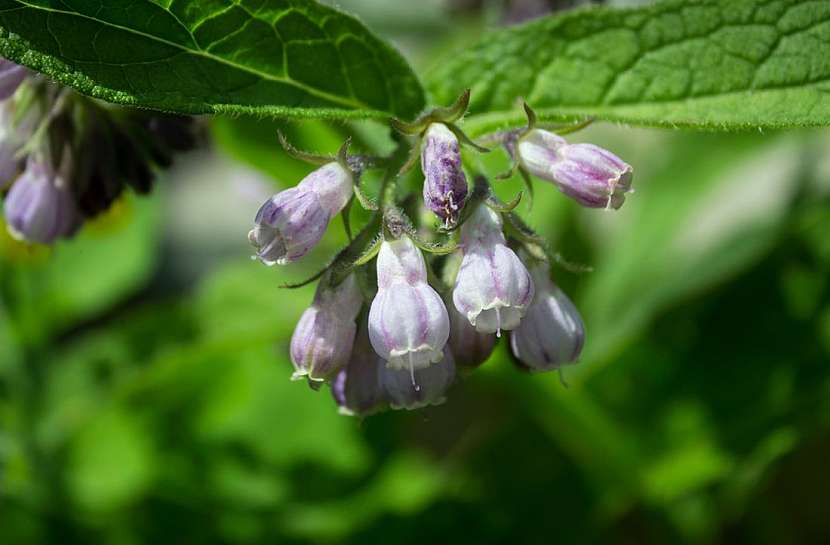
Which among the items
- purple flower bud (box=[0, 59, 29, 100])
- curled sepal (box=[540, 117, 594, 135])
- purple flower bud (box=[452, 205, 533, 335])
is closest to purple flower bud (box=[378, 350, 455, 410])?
purple flower bud (box=[452, 205, 533, 335])

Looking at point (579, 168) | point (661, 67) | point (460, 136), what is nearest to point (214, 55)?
point (460, 136)

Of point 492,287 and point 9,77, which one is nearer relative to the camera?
point 492,287

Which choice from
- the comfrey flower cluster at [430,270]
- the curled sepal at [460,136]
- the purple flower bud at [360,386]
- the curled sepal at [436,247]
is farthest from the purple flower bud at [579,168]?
the purple flower bud at [360,386]

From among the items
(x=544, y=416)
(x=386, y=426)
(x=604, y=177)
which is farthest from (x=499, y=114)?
(x=386, y=426)

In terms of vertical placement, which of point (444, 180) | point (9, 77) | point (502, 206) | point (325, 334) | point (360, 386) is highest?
point (9, 77)

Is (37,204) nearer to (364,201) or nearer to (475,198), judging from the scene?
(364,201)

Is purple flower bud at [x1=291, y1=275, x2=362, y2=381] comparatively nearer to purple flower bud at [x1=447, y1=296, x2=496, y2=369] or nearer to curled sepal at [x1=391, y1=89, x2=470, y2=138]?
purple flower bud at [x1=447, y1=296, x2=496, y2=369]

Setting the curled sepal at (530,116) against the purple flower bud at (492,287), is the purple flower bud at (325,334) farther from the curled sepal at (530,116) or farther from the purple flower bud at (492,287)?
the curled sepal at (530,116)
